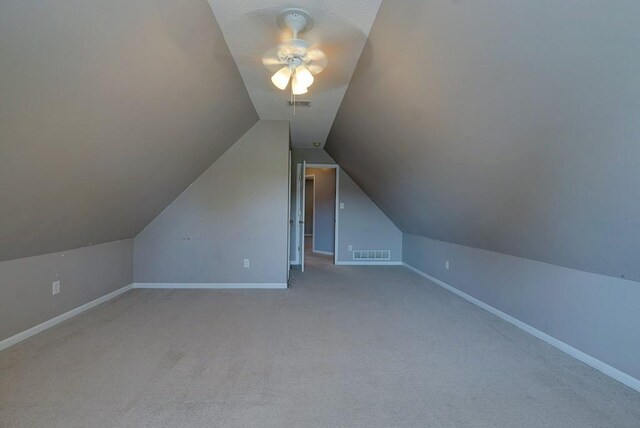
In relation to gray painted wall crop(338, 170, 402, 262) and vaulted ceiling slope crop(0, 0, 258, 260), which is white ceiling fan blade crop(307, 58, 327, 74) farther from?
gray painted wall crop(338, 170, 402, 262)

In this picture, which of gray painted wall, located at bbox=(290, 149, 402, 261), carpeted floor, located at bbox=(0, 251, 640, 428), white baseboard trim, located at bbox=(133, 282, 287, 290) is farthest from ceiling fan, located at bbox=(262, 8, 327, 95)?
gray painted wall, located at bbox=(290, 149, 402, 261)

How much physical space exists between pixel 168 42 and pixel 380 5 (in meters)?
1.37

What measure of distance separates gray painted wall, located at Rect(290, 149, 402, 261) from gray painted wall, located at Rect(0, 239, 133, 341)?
11.4 ft

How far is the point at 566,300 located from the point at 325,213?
221 inches

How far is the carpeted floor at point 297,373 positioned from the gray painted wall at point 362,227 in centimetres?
287

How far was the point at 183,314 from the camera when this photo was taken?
10.8 ft

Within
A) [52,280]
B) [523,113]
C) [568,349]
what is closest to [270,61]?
[523,113]

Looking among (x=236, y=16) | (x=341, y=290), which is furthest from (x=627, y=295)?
(x=236, y=16)

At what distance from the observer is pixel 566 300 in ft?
8.31

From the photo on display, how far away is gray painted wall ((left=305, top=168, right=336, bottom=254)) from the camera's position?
7605 mm

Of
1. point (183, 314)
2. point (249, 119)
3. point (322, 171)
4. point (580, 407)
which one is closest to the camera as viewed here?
point (580, 407)

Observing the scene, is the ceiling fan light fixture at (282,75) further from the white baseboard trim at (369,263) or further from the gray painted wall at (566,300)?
the white baseboard trim at (369,263)

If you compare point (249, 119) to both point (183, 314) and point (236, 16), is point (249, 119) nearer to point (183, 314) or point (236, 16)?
point (236, 16)

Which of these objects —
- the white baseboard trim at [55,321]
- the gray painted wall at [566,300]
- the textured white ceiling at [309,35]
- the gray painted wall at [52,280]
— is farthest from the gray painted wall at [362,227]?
the white baseboard trim at [55,321]
